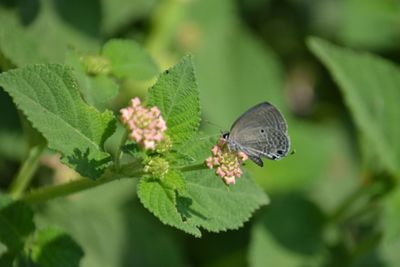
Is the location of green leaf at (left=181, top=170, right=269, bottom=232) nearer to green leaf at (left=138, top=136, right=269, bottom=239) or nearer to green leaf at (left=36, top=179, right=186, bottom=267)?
green leaf at (left=138, top=136, right=269, bottom=239)

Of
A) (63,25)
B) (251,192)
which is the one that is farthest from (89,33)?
(251,192)

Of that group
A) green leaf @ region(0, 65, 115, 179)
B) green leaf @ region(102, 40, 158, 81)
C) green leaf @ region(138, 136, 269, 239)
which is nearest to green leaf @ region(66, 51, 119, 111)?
green leaf @ region(102, 40, 158, 81)

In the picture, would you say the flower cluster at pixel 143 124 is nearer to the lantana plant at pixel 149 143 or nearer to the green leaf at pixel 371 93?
the lantana plant at pixel 149 143

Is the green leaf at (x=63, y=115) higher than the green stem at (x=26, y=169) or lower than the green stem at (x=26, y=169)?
higher

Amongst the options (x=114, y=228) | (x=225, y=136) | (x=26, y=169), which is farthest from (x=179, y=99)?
(x=114, y=228)

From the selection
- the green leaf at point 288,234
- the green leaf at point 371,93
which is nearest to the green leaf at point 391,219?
the green leaf at point 371,93

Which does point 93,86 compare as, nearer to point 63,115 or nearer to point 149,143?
point 63,115
